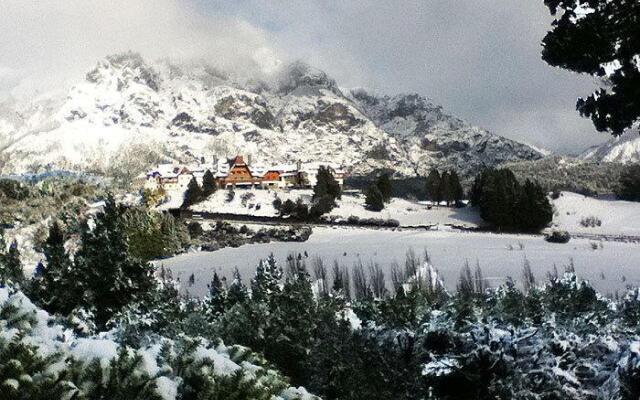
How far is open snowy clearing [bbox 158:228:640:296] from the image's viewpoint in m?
73.3

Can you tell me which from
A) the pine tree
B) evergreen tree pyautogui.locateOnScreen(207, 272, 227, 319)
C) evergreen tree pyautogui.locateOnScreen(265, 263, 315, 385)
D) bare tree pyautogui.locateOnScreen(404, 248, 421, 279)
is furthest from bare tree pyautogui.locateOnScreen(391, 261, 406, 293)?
evergreen tree pyautogui.locateOnScreen(265, 263, 315, 385)

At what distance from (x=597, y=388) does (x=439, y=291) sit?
43.1 metres

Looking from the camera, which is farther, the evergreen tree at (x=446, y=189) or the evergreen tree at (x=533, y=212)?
the evergreen tree at (x=446, y=189)

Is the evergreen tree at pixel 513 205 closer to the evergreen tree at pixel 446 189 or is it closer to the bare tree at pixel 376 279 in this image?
the evergreen tree at pixel 446 189

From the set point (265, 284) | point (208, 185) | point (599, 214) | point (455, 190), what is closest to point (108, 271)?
point (265, 284)

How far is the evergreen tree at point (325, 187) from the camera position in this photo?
11222 centimetres

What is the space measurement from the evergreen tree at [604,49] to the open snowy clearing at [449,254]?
6447 cm

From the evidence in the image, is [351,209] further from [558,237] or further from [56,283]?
[56,283]

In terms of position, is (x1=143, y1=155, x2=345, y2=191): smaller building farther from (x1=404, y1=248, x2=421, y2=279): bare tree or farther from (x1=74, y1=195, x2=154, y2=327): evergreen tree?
(x1=74, y1=195, x2=154, y2=327): evergreen tree

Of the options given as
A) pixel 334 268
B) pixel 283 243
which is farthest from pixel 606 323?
pixel 283 243

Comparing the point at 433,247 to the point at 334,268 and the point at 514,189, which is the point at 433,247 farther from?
the point at 514,189

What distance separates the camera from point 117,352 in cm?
620

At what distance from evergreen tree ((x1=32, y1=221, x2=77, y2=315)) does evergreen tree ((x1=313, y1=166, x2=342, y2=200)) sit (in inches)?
3092

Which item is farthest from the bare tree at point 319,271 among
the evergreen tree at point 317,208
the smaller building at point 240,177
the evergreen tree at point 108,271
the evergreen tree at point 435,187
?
the smaller building at point 240,177
